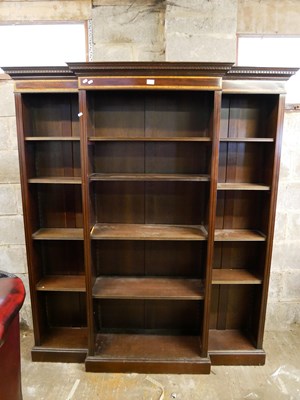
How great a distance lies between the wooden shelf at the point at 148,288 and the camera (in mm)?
1914

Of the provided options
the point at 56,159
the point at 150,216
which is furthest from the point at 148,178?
the point at 56,159

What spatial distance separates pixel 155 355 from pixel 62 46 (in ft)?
8.27

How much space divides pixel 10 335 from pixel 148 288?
100 centimetres

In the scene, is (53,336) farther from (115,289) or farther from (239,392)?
(239,392)

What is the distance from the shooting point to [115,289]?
1983 mm

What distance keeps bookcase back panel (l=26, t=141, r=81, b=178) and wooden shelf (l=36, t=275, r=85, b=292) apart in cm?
83

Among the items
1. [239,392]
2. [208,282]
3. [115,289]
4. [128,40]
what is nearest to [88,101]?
[128,40]

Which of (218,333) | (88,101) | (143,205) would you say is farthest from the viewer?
(218,333)

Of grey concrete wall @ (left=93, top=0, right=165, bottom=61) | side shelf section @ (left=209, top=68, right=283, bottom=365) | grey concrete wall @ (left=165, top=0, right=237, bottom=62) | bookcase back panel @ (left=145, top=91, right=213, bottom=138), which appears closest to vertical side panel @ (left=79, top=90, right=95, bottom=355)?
bookcase back panel @ (left=145, top=91, right=213, bottom=138)

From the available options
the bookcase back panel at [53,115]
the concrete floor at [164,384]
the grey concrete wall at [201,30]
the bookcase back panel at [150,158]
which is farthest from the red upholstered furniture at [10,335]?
the grey concrete wall at [201,30]

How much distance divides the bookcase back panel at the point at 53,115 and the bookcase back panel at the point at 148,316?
1.41 metres

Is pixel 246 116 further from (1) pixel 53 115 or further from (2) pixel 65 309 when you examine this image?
(2) pixel 65 309

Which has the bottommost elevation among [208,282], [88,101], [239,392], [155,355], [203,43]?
[239,392]

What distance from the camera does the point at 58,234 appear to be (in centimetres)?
197
